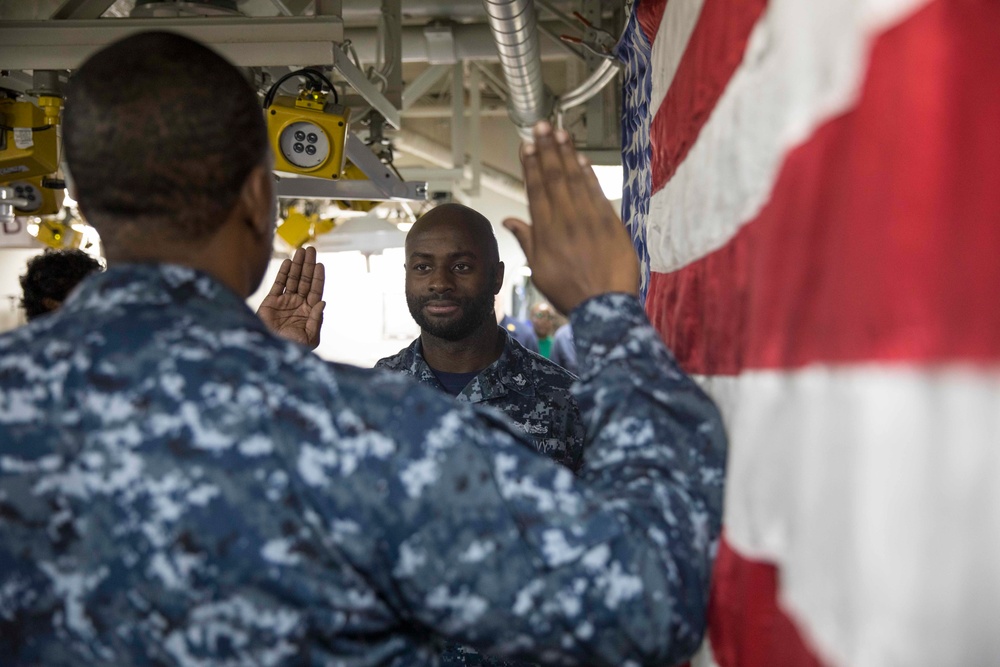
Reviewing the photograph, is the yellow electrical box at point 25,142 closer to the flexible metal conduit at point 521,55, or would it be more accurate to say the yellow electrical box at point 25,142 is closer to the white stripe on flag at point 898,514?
the flexible metal conduit at point 521,55

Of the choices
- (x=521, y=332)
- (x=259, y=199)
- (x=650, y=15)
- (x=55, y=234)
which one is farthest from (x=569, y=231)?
(x=55, y=234)

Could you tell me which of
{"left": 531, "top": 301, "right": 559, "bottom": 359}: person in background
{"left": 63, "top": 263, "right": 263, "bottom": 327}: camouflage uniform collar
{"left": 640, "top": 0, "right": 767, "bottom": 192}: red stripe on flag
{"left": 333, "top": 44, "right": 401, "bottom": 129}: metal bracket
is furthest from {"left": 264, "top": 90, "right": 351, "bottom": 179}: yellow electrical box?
{"left": 531, "top": 301, "right": 559, "bottom": 359}: person in background

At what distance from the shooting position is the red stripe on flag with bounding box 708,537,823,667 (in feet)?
2.75

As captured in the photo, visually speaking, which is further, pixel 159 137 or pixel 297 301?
pixel 297 301

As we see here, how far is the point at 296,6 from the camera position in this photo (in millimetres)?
5191

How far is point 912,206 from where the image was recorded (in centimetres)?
61

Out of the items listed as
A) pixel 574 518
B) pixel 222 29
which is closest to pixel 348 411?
pixel 574 518

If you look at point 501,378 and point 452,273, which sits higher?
point 452,273

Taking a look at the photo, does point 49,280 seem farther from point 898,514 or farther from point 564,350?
point 564,350

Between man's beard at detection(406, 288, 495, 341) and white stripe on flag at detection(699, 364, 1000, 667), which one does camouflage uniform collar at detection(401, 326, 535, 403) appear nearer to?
man's beard at detection(406, 288, 495, 341)

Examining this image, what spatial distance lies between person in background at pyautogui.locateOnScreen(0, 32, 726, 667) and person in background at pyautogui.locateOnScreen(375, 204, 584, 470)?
141cm

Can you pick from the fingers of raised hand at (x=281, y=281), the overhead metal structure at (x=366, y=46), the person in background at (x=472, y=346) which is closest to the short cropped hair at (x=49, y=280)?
the overhead metal structure at (x=366, y=46)

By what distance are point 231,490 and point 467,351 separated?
1.67m

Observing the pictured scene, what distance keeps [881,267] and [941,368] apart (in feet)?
0.26
